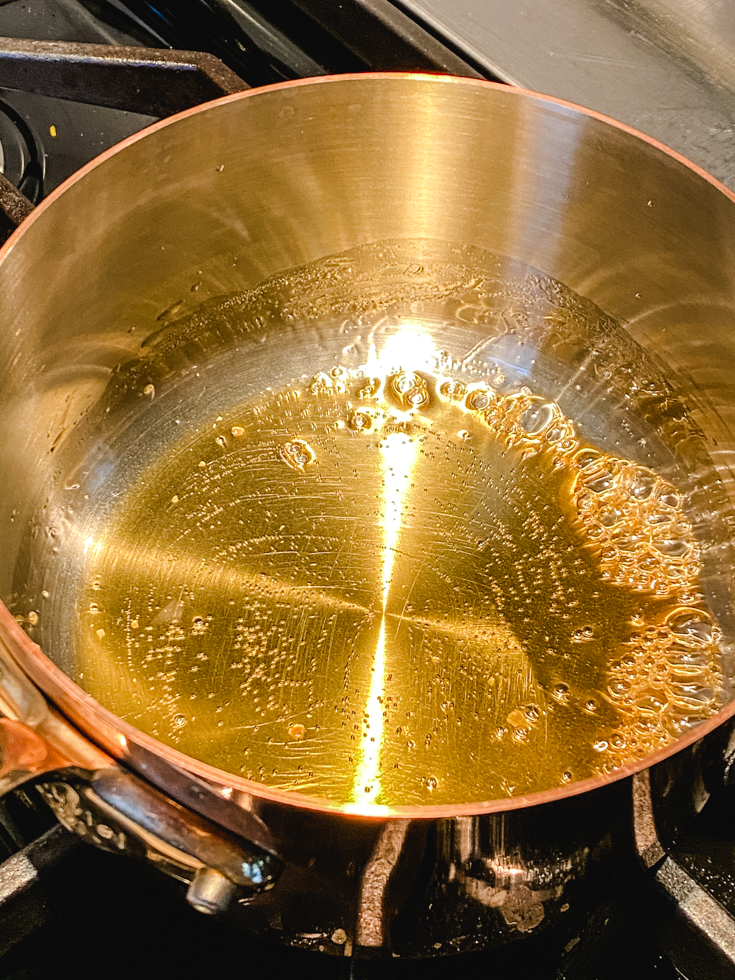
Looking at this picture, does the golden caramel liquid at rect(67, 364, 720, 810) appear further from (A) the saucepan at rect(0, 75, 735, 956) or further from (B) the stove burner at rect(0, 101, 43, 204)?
(B) the stove burner at rect(0, 101, 43, 204)

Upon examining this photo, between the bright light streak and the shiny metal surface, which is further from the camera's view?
the shiny metal surface

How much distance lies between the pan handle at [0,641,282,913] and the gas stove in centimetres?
6

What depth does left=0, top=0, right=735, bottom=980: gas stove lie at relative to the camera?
48 centimetres

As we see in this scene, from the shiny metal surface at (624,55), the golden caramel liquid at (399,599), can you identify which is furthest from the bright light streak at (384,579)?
the shiny metal surface at (624,55)

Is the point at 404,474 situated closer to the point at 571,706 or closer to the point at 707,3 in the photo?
the point at 571,706

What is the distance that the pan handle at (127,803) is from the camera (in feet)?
1.28

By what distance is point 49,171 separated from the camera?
782 millimetres

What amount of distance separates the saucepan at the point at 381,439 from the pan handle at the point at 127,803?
4.3 inches

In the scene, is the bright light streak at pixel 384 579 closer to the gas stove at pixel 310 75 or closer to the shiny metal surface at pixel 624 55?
the gas stove at pixel 310 75

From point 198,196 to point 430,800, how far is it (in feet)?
1.61

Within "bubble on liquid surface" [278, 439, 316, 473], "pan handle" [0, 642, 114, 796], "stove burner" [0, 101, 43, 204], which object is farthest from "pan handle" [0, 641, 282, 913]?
"stove burner" [0, 101, 43, 204]

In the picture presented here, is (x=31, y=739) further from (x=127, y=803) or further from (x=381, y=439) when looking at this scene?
(x=381, y=439)

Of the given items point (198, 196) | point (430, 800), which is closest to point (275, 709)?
point (430, 800)

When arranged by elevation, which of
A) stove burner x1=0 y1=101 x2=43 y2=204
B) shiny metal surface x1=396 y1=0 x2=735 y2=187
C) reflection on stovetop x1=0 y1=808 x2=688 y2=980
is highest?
shiny metal surface x1=396 y1=0 x2=735 y2=187
